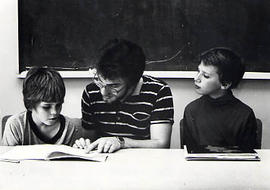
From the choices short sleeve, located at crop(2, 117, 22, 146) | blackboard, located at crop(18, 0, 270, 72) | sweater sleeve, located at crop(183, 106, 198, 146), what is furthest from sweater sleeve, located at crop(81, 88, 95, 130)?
sweater sleeve, located at crop(183, 106, 198, 146)

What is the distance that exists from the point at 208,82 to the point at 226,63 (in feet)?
0.41

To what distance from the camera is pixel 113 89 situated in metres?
2.07

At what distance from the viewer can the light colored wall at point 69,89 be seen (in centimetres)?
201

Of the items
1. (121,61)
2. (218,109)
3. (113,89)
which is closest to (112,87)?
(113,89)

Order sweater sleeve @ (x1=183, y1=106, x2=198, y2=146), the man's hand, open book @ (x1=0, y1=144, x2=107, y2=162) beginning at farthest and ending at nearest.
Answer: sweater sleeve @ (x1=183, y1=106, x2=198, y2=146) < the man's hand < open book @ (x1=0, y1=144, x2=107, y2=162)

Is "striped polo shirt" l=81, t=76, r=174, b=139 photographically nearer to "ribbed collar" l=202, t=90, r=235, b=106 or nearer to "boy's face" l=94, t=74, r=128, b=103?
"boy's face" l=94, t=74, r=128, b=103

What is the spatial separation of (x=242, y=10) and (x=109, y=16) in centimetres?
62

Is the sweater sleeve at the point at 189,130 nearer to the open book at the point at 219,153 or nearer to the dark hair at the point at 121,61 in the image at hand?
the open book at the point at 219,153

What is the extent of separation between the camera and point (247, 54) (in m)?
2.02

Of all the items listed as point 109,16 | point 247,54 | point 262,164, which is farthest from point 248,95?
point 109,16

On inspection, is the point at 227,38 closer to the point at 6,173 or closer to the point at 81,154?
the point at 81,154

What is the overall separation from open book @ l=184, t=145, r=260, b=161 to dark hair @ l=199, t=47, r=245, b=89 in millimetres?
305

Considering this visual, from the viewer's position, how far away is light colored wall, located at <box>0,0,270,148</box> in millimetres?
2008

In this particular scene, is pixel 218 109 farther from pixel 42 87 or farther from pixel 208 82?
pixel 42 87
